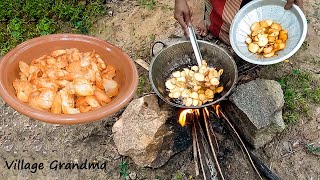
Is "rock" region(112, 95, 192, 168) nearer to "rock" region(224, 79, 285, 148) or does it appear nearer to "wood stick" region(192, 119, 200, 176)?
"wood stick" region(192, 119, 200, 176)

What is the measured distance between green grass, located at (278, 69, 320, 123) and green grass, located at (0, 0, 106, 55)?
2.07m

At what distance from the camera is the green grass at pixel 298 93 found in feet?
12.2

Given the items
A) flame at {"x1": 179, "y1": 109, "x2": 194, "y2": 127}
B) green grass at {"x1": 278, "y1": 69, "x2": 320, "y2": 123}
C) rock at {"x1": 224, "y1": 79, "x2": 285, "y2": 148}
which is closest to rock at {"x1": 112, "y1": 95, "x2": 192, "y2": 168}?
flame at {"x1": 179, "y1": 109, "x2": 194, "y2": 127}

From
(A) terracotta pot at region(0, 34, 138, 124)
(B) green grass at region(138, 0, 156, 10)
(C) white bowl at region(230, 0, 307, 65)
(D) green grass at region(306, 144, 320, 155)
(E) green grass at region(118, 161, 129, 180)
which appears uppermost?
(C) white bowl at region(230, 0, 307, 65)

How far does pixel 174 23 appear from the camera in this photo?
14.7 ft

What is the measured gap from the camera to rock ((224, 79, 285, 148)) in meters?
3.29

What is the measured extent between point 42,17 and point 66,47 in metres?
1.40

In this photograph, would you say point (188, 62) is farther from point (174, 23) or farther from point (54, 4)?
point (54, 4)

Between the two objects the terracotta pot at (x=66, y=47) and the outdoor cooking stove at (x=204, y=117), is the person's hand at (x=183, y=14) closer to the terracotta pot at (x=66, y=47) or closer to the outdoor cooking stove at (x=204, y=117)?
the outdoor cooking stove at (x=204, y=117)

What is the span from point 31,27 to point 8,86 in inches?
62.8

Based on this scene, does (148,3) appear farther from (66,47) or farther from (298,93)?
(298,93)

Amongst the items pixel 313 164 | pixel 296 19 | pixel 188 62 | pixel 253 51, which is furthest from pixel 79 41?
pixel 313 164

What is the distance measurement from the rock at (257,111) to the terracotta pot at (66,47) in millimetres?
833

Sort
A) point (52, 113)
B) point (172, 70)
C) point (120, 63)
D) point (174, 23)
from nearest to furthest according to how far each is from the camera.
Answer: point (52, 113)
point (120, 63)
point (172, 70)
point (174, 23)
